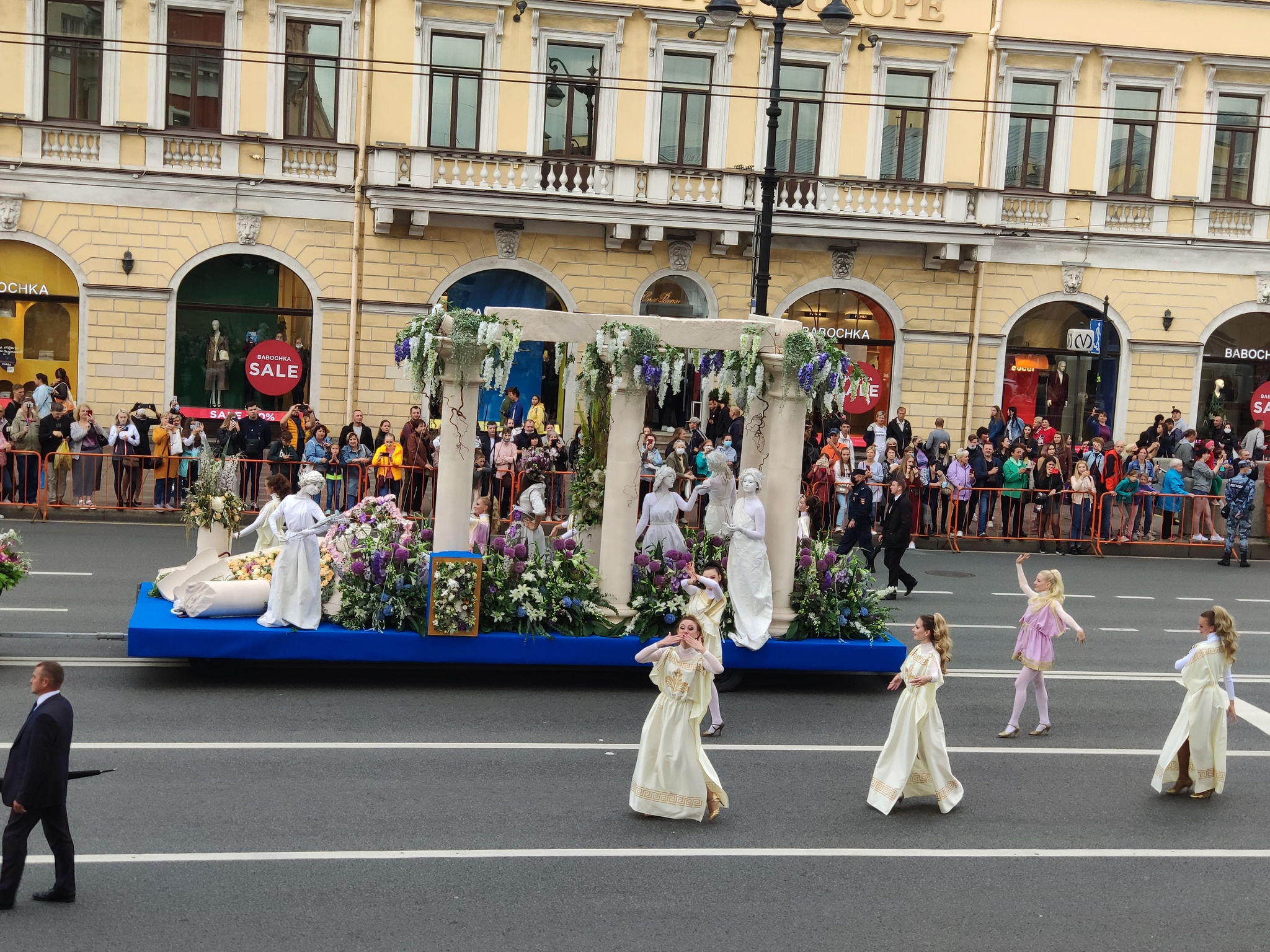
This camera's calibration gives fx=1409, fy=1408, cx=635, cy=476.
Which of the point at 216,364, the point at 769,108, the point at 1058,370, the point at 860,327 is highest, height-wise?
the point at 769,108

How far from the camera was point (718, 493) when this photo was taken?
1540 centimetres

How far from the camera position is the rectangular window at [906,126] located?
29.9 m

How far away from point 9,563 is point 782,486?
7573 mm

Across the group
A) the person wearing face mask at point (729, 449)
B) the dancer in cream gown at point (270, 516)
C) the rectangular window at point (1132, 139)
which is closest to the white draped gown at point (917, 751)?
the dancer in cream gown at point (270, 516)

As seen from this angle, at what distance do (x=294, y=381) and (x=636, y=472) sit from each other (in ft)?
53.9

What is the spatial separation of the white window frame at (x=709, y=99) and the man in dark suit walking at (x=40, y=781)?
22.7 metres

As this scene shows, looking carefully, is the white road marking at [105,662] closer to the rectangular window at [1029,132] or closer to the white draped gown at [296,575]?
the white draped gown at [296,575]

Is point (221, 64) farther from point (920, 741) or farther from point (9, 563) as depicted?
point (920, 741)

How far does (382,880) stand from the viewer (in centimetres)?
850

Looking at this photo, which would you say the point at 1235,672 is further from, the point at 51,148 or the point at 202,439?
the point at 51,148

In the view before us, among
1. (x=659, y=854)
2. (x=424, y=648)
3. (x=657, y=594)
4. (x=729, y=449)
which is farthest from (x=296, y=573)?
(x=729, y=449)

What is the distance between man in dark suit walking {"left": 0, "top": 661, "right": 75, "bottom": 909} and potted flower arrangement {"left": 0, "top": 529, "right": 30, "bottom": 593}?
632 centimetres

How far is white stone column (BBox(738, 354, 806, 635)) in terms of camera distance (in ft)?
45.9

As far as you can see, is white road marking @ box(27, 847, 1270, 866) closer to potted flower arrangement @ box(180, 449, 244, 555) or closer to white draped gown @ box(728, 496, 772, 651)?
white draped gown @ box(728, 496, 772, 651)
